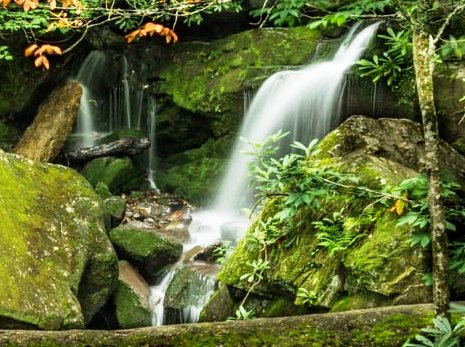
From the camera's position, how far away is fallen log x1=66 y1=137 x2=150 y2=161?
9.47m

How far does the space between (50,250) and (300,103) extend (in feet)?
15.4

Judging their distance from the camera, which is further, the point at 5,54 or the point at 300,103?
the point at 5,54

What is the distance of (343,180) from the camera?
11.2ft

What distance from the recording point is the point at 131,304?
612 cm

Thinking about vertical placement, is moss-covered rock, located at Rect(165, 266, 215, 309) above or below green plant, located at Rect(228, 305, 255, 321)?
below

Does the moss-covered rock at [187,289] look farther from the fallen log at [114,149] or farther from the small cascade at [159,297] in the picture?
the fallen log at [114,149]

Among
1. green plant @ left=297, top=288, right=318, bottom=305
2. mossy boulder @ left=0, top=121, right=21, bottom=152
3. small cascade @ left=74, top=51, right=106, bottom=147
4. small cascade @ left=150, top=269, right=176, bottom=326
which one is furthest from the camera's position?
small cascade @ left=74, top=51, right=106, bottom=147

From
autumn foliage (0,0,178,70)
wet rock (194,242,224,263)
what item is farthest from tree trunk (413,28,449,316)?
wet rock (194,242,224,263)

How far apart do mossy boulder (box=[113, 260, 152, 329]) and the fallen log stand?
343 centimetres

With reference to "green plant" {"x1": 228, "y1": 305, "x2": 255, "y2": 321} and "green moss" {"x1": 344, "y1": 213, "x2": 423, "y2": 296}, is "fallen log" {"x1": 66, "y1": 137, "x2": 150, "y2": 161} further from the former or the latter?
"green moss" {"x1": 344, "y1": 213, "x2": 423, "y2": 296}

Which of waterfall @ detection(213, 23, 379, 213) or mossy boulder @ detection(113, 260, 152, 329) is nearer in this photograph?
mossy boulder @ detection(113, 260, 152, 329)

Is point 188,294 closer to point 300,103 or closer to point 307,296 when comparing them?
point 307,296

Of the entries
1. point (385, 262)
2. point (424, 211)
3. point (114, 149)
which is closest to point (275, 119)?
point (114, 149)

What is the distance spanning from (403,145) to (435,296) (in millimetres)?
2693
